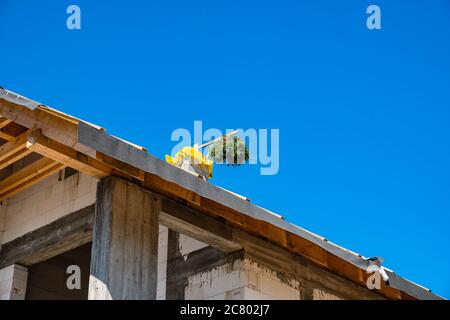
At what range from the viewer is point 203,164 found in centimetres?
1288

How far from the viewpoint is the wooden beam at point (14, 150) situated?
9.78 meters

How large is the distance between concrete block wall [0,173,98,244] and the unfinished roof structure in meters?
0.02

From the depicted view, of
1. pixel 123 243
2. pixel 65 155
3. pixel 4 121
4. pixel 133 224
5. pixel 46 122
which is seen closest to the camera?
pixel 46 122

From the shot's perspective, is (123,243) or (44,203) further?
(44,203)

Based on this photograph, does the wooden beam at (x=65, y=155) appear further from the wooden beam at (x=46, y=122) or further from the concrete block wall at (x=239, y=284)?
the concrete block wall at (x=239, y=284)

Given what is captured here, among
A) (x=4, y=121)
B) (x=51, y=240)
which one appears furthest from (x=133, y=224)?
(x=4, y=121)

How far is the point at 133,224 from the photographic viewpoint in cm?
991

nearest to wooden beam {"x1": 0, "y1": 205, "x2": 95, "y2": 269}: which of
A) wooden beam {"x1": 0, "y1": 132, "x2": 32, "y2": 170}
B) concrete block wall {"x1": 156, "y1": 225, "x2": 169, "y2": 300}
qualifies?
wooden beam {"x1": 0, "y1": 132, "x2": 32, "y2": 170}

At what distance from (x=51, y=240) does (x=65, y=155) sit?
2.12 m

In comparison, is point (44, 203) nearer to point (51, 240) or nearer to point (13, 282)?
point (51, 240)
